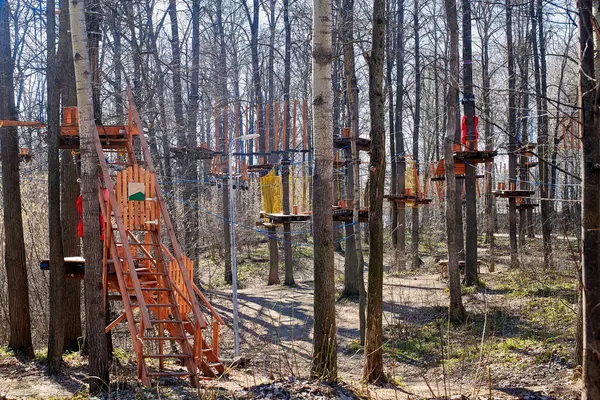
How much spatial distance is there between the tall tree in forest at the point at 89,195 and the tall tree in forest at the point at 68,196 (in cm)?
264

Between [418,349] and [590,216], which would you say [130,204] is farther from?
[418,349]

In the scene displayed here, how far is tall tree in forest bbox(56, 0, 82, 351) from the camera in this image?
10.6 m

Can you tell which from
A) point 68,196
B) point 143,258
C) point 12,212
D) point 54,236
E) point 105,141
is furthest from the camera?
point 12,212

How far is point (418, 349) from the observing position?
14125 mm

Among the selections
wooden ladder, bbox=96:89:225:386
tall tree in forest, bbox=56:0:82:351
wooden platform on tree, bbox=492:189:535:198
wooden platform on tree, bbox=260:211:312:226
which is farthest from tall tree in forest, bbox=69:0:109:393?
wooden platform on tree, bbox=492:189:535:198

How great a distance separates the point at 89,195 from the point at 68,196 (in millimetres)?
3852

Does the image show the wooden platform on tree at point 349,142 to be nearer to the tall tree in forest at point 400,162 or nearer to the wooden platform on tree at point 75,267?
the tall tree in forest at point 400,162

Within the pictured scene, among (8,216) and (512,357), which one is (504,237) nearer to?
(512,357)

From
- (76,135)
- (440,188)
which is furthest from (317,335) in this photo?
(440,188)

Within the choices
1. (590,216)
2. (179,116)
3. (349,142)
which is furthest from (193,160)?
(590,216)

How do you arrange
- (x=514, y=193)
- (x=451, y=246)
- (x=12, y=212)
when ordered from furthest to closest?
(x=514, y=193), (x=451, y=246), (x=12, y=212)

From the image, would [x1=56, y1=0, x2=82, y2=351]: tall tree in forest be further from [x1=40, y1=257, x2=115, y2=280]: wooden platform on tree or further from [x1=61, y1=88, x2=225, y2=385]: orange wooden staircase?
[x1=40, y1=257, x2=115, y2=280]: wooden platform on tree

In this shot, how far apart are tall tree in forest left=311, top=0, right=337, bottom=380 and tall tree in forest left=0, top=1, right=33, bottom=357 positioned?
22.4 feet

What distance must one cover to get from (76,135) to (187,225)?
38.5 feet
